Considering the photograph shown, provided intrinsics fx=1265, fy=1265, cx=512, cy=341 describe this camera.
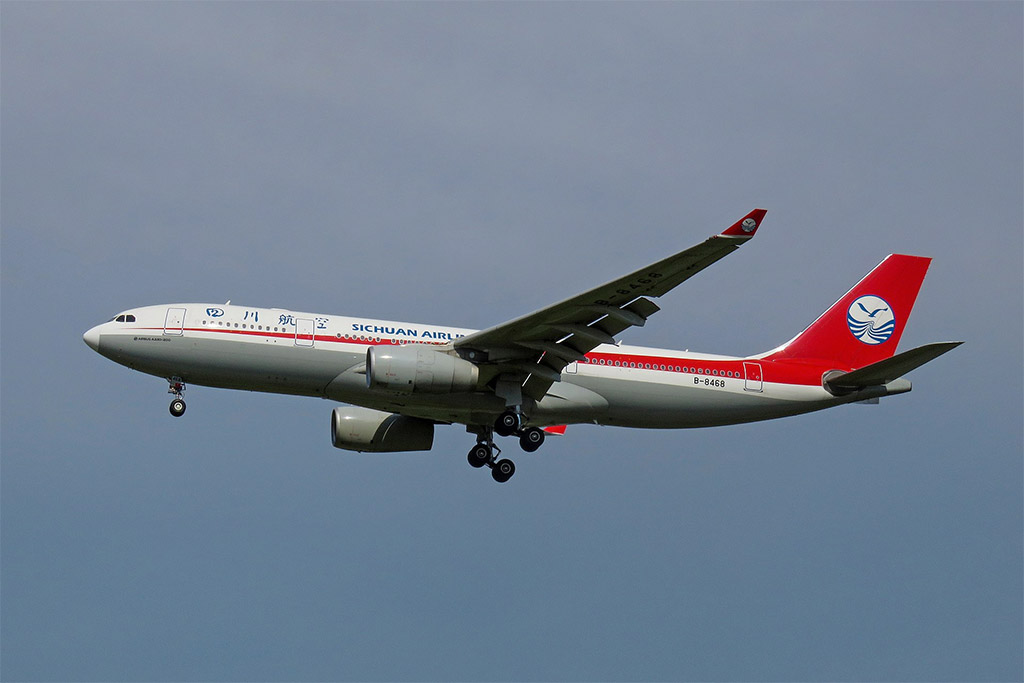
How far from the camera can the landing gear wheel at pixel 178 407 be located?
35.5m

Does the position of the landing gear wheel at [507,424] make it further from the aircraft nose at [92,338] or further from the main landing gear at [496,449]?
the aircraft nose at [92,338]

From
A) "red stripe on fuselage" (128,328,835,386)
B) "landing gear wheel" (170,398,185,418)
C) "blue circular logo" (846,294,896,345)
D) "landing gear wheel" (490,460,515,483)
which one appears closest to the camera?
"red stripe on fuselage" (128,328,835,386)

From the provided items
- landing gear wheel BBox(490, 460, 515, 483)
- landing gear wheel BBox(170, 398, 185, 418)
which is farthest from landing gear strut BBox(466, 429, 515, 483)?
landing gear wheel BBox(170, 398, 185, 418)

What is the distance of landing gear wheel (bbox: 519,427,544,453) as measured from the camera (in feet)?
121

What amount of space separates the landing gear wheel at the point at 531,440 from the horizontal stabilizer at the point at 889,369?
29.9ft

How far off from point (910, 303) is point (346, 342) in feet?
61.5

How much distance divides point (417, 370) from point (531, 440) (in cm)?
485

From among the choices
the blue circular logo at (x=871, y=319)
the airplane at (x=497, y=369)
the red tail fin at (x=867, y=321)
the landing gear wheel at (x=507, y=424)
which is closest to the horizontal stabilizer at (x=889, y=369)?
the airplane at (x=497, y=369)

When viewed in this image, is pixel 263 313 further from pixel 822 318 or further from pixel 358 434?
pixel 822 318

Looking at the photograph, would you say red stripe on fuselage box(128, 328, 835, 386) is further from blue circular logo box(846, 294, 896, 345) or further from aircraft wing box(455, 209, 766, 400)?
blue circular logo box(846, 294, 896, 345)

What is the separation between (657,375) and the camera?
37.2m

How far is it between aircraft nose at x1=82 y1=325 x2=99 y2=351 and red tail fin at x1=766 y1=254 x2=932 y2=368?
20.0m

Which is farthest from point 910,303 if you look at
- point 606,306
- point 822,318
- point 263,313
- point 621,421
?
point 263,313

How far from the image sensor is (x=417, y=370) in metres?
33.7
